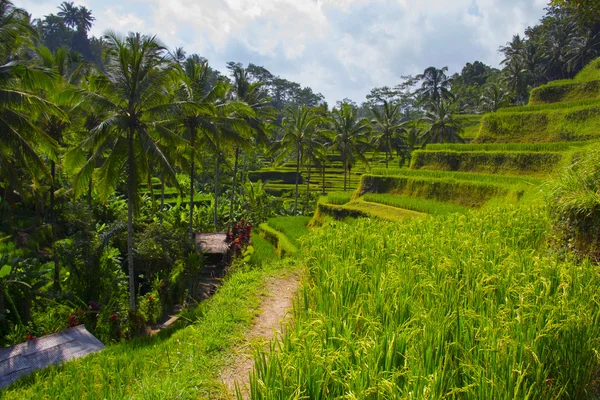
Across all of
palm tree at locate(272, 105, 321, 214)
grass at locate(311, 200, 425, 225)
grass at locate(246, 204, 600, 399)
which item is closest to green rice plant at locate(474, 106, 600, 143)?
grass at locate(311, 200, 425, 225)

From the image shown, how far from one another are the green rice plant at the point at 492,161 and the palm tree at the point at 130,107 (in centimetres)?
1057

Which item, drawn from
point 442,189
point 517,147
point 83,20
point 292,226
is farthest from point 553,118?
point 83,20

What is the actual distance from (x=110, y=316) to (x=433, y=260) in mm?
8950

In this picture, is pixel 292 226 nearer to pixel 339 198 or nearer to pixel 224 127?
pixel 339 198

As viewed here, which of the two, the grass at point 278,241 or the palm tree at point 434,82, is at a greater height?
the palm tree at point 434,82

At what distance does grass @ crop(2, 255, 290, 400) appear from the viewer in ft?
13.1

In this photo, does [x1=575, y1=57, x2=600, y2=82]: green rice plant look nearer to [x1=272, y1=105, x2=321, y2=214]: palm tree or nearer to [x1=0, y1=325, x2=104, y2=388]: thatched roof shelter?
[x1=272, y1=105, x2=321, y2=214]: palm tree

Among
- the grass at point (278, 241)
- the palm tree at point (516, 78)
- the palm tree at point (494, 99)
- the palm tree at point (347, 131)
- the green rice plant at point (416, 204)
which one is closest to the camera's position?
the green rice plant at point (416, 204)

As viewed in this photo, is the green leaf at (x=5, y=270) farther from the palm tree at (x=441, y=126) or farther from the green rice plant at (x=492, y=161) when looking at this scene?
the palm tree at (x=441, y=126)

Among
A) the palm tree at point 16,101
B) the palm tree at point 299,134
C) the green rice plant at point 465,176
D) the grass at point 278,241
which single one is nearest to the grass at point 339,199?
the green rice plant at point 465,176

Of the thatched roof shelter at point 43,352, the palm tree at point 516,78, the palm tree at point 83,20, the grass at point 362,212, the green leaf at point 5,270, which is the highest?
the palm tree at point 83,20

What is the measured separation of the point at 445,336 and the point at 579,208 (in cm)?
324

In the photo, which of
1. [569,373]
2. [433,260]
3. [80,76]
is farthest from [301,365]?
[80,76]

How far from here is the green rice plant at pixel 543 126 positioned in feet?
50.1
